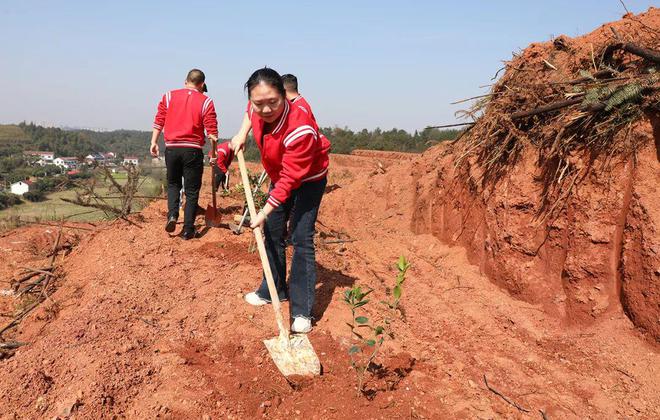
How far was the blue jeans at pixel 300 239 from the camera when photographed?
9.77 ft

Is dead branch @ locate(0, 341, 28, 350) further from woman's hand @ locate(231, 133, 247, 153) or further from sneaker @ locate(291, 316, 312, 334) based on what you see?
woman's hand @ locate(231, 133, 247, 153)

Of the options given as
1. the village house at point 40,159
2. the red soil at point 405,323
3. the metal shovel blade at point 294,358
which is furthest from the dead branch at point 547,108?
the village house at point 40,159

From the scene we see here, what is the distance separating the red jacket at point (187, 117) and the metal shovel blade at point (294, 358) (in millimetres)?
2637

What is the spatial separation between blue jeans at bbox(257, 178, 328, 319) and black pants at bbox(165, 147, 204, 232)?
1732mm

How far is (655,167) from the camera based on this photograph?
3.32 metres

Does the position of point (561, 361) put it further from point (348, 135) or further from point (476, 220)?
point (348, 135)

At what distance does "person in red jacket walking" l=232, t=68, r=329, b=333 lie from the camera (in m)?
2.59

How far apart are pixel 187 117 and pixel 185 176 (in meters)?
0.62

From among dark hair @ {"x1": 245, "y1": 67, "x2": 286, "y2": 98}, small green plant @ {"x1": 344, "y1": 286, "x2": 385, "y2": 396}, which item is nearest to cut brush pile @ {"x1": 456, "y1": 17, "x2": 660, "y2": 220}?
small green plant @ {"x1": 344, "y1": 286, "x2": 385, "y2": 396}

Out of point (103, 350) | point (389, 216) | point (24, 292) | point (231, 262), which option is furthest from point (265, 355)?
point (389, 216)

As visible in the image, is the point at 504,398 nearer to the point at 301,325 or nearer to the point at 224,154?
the point at 301,325

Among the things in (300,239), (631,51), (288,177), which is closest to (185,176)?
(300,239)

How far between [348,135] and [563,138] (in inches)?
1329

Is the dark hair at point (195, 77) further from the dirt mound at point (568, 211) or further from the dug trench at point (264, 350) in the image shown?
the dirt mound at point (568, 211)
